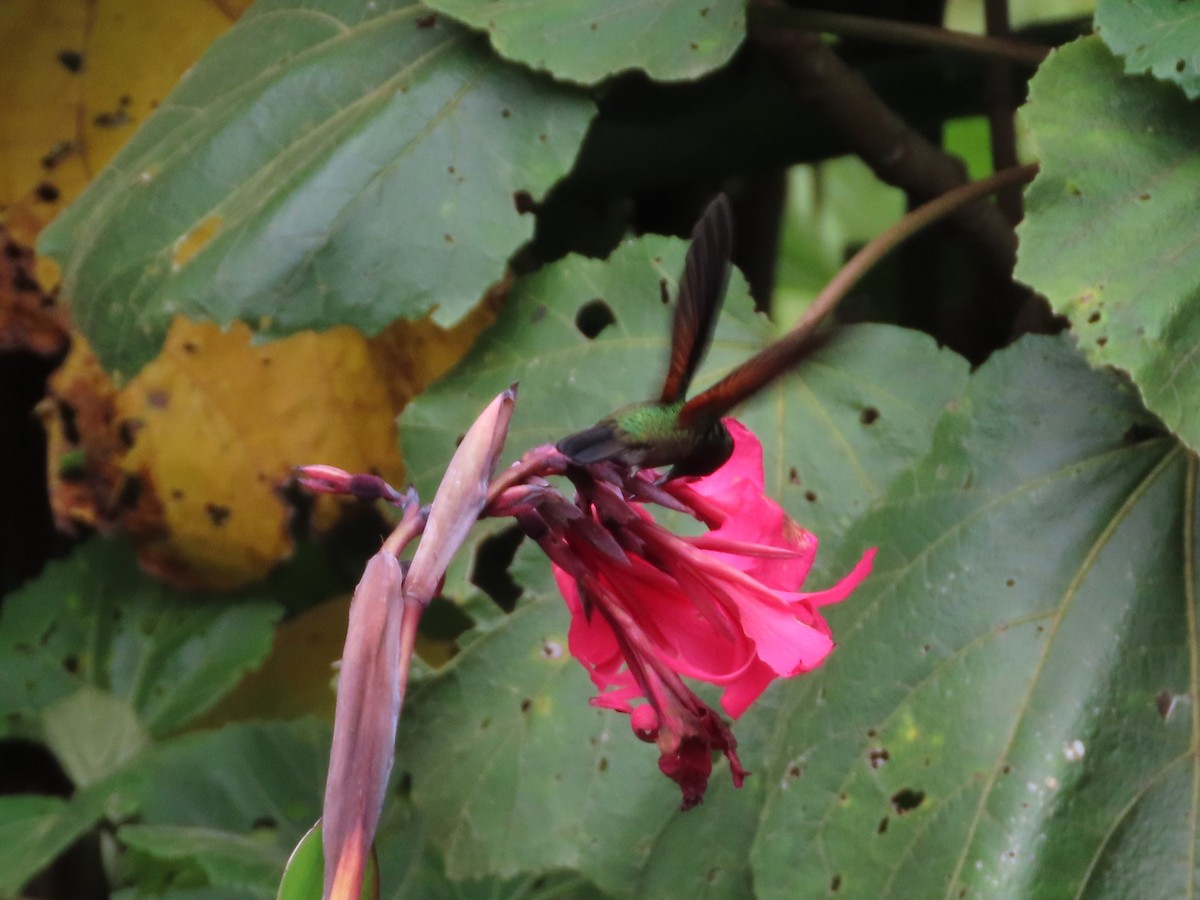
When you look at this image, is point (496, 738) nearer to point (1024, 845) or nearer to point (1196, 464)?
point (1024, 845)

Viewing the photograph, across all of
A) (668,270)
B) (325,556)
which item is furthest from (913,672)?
(325,556)

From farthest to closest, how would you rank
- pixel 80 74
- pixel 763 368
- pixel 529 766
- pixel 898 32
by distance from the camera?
pixel 80 74 → pixel 898 32 → pixel 529 766 → pixel 763 368

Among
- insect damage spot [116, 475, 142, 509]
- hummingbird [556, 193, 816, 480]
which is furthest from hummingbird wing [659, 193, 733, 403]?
insect damage spot [116, 475, 142, 509]

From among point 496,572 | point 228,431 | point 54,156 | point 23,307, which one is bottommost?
point 496,572

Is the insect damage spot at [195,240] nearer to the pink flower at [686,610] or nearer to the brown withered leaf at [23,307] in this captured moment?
the brown withered leaf at [23,307]

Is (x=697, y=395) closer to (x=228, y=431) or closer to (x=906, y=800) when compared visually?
(x=906, y=800)

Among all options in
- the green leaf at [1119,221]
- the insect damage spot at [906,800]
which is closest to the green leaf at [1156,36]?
the green leaf at [1119,221]

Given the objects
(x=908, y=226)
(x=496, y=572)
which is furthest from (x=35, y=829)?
(x=908, y=226)

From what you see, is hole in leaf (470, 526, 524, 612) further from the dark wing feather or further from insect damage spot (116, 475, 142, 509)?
the dark wing feather
